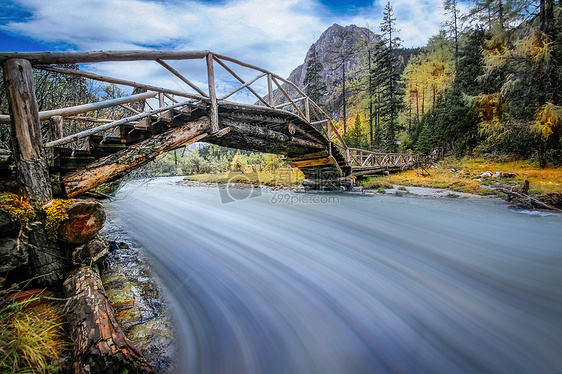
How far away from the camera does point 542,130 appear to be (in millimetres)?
10141

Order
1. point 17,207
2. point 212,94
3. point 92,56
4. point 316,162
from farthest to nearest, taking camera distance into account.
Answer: point 316,162
point 212,94
point 92,56
point 17,207

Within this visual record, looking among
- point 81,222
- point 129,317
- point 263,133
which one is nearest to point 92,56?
point 81,222

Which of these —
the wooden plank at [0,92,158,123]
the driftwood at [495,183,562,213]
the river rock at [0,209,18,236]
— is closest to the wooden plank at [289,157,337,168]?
the driftwood at [495,183,562,213]

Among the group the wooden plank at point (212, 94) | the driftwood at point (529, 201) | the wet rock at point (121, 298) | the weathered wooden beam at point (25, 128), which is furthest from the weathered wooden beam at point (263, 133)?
the driftwood at point (529, 201)

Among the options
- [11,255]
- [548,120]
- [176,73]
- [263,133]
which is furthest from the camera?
[548,120]

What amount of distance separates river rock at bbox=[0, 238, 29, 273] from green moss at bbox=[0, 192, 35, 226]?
0.64ft

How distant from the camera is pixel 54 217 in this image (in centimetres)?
246

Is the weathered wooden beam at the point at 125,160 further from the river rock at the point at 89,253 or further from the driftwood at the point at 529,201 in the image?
the driftwood at the point at 529,201

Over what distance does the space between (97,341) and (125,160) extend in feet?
8.28

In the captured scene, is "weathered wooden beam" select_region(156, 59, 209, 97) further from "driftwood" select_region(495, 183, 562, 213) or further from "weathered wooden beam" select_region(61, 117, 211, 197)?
"driftwood" select_region(495, 183, 562, 213)

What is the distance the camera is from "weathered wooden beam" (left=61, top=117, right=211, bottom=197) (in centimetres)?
300

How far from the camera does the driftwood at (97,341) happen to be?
1602 mm

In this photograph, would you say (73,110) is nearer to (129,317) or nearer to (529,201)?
(129,317)

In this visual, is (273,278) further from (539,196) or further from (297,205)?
(539,196)
